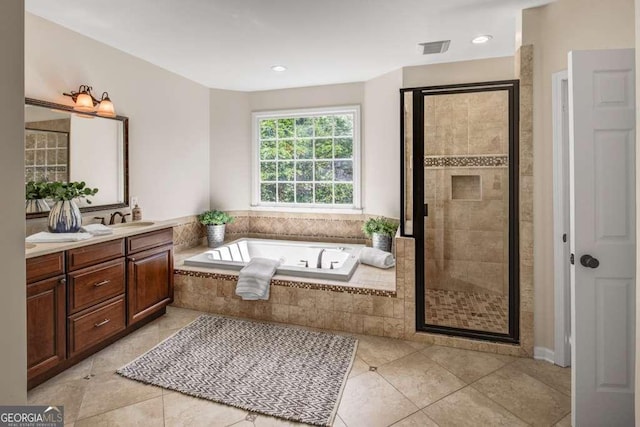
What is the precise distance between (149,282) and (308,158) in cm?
244

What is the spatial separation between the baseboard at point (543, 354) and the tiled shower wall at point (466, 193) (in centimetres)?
110

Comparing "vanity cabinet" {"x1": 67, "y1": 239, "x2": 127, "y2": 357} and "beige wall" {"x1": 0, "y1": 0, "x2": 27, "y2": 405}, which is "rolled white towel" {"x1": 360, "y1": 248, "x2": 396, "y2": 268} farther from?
"beige wall" {"x1": 0, "y1": 0, "x2": 27, "y2": 405}

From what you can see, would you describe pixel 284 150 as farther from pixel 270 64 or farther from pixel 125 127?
pixel 125 127

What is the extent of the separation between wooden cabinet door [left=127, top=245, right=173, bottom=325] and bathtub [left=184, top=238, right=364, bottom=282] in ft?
1.05

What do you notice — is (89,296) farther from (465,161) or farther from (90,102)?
(465,161)

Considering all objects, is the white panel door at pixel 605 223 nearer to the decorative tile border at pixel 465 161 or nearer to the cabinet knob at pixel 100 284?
the decorative tile border at pixel 465 161

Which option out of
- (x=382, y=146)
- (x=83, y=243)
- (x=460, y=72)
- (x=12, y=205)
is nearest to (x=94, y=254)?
(x=83, y=243)

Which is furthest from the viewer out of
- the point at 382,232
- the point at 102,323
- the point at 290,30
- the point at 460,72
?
the point at 382,232

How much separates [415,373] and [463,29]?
268 centimetres

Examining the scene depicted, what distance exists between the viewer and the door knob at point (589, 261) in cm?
170

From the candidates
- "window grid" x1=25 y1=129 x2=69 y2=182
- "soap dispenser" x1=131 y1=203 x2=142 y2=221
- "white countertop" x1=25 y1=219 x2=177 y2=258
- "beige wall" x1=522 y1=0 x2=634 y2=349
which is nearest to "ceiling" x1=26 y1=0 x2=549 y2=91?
"beige wall" x1=522 y1=0 x2=634 y2=349

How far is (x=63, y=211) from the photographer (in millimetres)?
2430

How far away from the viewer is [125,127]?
3.26 meters

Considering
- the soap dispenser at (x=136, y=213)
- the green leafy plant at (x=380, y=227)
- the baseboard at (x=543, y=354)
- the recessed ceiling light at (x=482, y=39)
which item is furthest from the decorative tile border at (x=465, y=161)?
the soap dispenser at (x=136, y=213)
